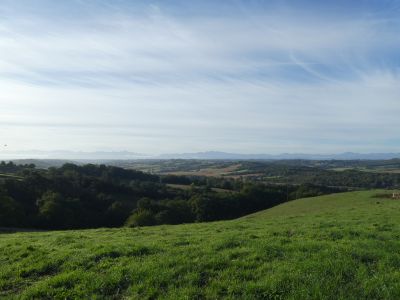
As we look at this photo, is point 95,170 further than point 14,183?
Yes

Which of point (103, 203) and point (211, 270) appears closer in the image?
point (211, 270)

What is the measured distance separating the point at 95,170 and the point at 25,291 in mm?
147582

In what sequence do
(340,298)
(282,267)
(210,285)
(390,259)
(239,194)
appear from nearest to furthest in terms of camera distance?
(340,298)
(210,285)
(282,267)
(390,259)
(239,194)

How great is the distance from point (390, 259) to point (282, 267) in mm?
3438

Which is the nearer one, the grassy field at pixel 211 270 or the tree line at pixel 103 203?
A: the grassy field at pixel 211 270

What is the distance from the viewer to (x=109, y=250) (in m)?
12.3

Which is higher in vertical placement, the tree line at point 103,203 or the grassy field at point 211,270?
the grassy field at point 211,270

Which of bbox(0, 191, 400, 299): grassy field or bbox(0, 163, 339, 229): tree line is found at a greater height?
bbox(0, 191, 400, 299): grassy field

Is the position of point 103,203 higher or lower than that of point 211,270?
lower

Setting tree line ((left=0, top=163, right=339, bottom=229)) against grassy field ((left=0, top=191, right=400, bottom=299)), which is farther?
tree line ((left=0, top=163, right=339, bottom=229))

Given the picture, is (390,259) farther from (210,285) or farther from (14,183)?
(14,183)

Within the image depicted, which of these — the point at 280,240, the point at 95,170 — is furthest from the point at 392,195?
the point at 95,170

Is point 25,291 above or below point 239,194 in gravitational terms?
above

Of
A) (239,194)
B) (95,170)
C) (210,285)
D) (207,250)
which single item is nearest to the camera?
(210,285)
